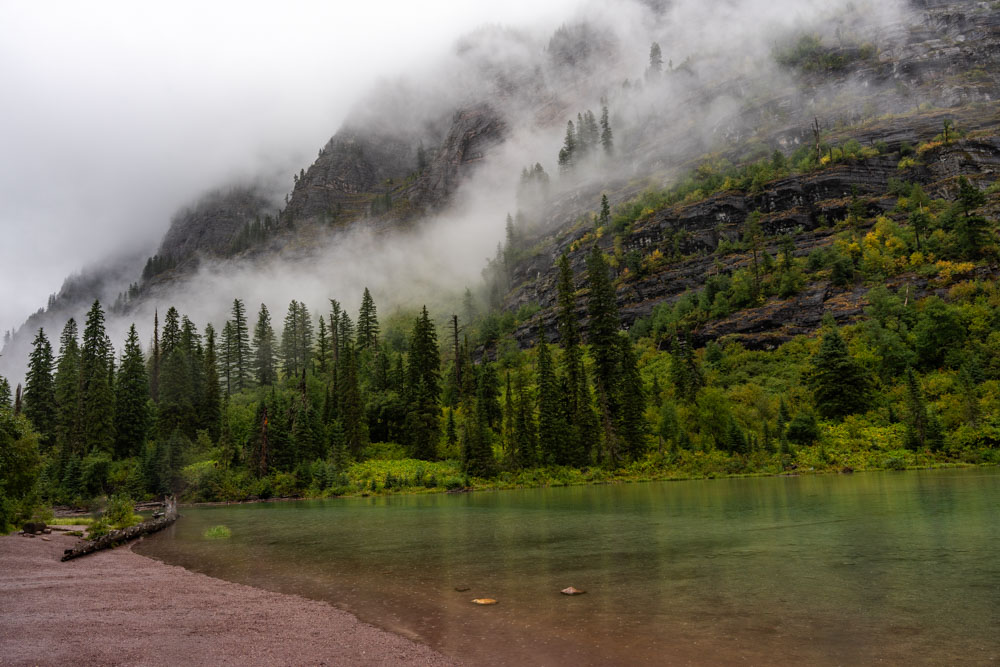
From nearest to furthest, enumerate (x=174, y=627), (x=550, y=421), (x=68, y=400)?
(x=174, y=627) → (x=550, y=421) → (x=68, y=400)

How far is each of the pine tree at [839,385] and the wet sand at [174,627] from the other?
2640 inches

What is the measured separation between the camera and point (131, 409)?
9112cm

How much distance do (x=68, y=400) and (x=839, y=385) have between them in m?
113

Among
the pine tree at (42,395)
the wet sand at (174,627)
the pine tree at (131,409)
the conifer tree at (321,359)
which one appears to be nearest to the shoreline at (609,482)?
the pine tree at (131,409)

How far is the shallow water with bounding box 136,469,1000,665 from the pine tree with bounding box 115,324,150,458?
70.2 meters

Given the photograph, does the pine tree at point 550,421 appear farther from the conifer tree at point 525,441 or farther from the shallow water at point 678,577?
the shallow water at point 678,577

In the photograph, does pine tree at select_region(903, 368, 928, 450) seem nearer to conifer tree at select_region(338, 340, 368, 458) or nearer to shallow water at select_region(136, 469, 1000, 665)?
shallow water at select_region(136, 469, 1000, 665)

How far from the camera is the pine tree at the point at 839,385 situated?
64375 millimetres

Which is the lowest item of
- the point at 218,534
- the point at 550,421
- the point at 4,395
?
the point at 218,534

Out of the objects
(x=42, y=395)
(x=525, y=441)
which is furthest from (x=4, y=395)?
(x=42, y=395)

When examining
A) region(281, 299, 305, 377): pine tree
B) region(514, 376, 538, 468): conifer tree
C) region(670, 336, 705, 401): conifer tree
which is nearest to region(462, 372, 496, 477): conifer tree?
region(514, 376, 538, 468): conifer tree

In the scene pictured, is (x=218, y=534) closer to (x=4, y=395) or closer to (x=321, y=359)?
(x=4, y=395)

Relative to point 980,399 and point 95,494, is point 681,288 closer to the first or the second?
point 980,399

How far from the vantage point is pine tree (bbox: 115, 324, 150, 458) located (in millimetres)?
88875
